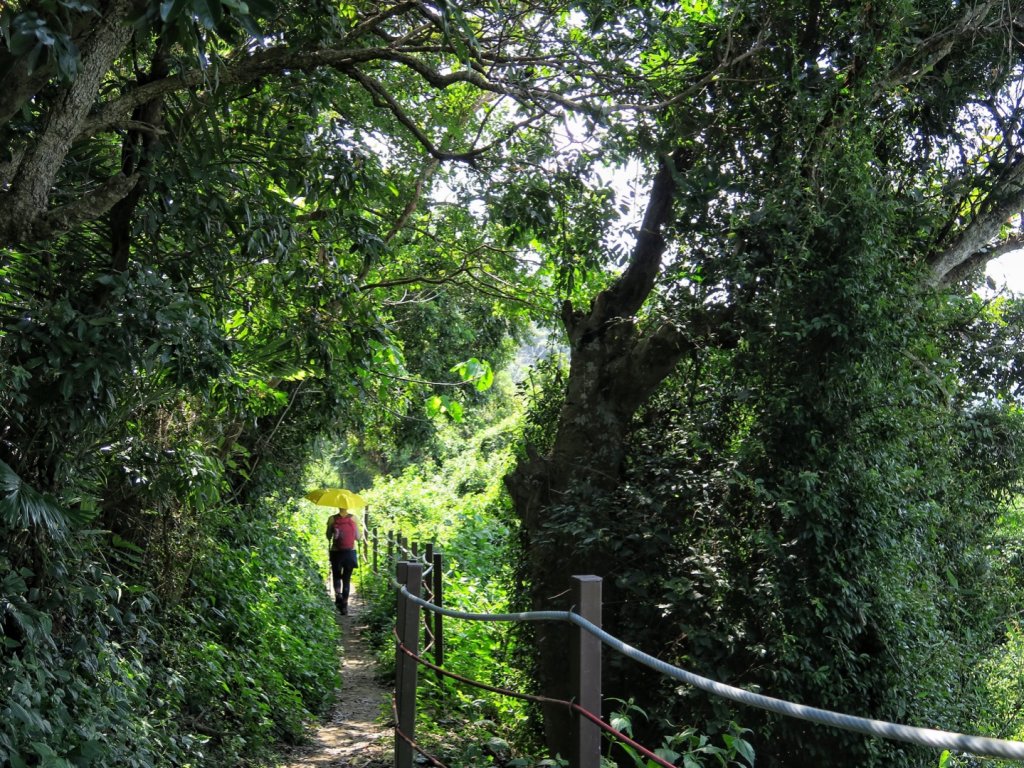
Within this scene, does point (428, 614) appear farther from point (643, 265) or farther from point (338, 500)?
point (338, 500)

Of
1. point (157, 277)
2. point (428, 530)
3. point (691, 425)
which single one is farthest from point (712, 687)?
point (428, 530)

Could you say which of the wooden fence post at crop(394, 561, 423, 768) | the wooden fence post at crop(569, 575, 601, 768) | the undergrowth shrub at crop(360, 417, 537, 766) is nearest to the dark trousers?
the undergrowth shrub at crop(360, 417, 537, 766)

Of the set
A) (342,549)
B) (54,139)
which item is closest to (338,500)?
(342,549)

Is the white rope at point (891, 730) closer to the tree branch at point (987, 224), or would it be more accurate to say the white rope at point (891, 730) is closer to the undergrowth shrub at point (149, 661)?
the undergrowth shrub at point (149, 661)

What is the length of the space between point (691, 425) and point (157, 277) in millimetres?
3891

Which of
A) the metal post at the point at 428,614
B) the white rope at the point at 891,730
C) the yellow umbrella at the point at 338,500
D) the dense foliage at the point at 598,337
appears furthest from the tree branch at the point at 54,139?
the yellow umbrella at the point at 338,500

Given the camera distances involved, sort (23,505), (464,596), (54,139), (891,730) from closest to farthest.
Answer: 1. (891,730)
2. (54,139)
3. (23,505)
4. (464,596)

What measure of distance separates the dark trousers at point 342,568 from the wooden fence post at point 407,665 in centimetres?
909

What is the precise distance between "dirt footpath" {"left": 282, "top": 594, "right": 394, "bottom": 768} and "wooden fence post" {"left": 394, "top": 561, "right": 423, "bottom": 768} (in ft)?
5.21

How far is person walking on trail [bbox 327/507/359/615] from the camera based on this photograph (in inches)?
559

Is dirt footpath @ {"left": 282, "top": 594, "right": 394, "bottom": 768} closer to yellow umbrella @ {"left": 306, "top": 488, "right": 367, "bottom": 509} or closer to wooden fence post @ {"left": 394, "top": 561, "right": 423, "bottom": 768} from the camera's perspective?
wooden fence post @ {"left": 394, "top": 561, "right": 423, "bottom": 768}

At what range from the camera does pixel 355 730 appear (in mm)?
8156

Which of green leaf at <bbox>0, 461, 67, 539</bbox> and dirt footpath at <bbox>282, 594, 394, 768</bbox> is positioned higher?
green leaf at <bbox>0, 461, 67, 539</bbox>

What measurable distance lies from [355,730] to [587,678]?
5.90 m
